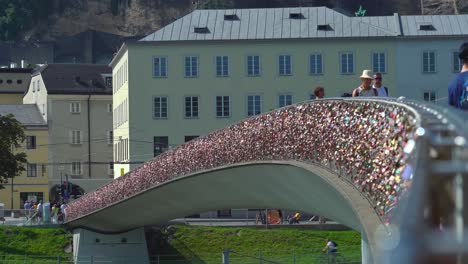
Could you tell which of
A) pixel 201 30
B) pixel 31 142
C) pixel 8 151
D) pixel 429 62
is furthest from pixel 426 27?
pixel 31 142

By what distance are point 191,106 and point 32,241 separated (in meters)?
24.5

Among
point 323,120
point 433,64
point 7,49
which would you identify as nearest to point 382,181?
point 323,120

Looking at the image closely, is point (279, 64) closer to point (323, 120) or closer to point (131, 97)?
point (131, 97)

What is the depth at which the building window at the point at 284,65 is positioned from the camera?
77188mm

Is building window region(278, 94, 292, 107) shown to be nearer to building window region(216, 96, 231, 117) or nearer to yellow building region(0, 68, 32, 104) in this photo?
building window region(216, 96, 231, 117)

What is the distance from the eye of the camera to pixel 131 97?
7769cm

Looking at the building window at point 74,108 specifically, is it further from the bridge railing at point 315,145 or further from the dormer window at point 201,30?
the bridge railing at point 315,145

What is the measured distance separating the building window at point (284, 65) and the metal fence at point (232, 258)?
25.5 meters

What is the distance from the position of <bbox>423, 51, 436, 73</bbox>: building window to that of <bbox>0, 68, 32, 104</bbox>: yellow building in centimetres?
5417

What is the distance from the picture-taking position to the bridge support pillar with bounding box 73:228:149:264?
4791 centimetres

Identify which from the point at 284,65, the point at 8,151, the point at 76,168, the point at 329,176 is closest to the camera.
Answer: the point at 329,176

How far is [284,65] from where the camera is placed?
7725 cm

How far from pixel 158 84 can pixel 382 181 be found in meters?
60.4

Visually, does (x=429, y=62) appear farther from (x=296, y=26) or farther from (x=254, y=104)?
(x=254, y=104)
